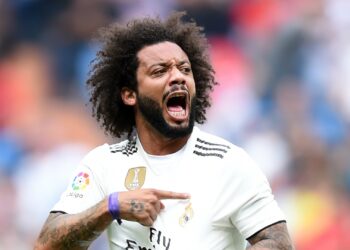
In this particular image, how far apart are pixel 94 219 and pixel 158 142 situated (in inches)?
25.0

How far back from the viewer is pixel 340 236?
28.3 ft

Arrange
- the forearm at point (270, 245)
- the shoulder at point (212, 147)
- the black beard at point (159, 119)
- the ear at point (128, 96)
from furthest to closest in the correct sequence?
the ear at point (128, 96), the black beard at point (159, 119), the shoulder at point (212, 147), the forearm at point (270, 245)

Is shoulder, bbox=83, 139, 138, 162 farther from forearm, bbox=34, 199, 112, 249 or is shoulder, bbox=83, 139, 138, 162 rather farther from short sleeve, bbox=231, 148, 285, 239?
short sleeve, bbox=231, 148, 285, 239

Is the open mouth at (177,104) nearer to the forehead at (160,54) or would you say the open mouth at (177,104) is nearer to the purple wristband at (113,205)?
the forehead at (160,54)

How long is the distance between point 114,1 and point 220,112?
180 centimetres

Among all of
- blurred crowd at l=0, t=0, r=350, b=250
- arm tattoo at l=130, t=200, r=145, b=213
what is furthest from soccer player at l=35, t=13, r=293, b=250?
blurred crowd at l=0, t=0, r=350, b=250

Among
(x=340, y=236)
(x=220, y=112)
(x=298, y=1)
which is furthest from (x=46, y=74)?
(x=340, y=236)

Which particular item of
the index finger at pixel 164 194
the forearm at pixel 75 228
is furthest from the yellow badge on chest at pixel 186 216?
the forearm at pixel 75 228

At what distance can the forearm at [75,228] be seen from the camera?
4.70m

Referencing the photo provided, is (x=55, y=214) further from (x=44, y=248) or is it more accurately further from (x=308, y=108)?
(x=308, y=108)

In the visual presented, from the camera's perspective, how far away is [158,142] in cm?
512

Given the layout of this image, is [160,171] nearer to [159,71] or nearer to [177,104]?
[177,104]

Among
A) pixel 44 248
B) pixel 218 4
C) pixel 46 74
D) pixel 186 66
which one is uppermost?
pixel 218 4

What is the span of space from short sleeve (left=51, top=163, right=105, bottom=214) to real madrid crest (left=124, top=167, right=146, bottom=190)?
160 mm
